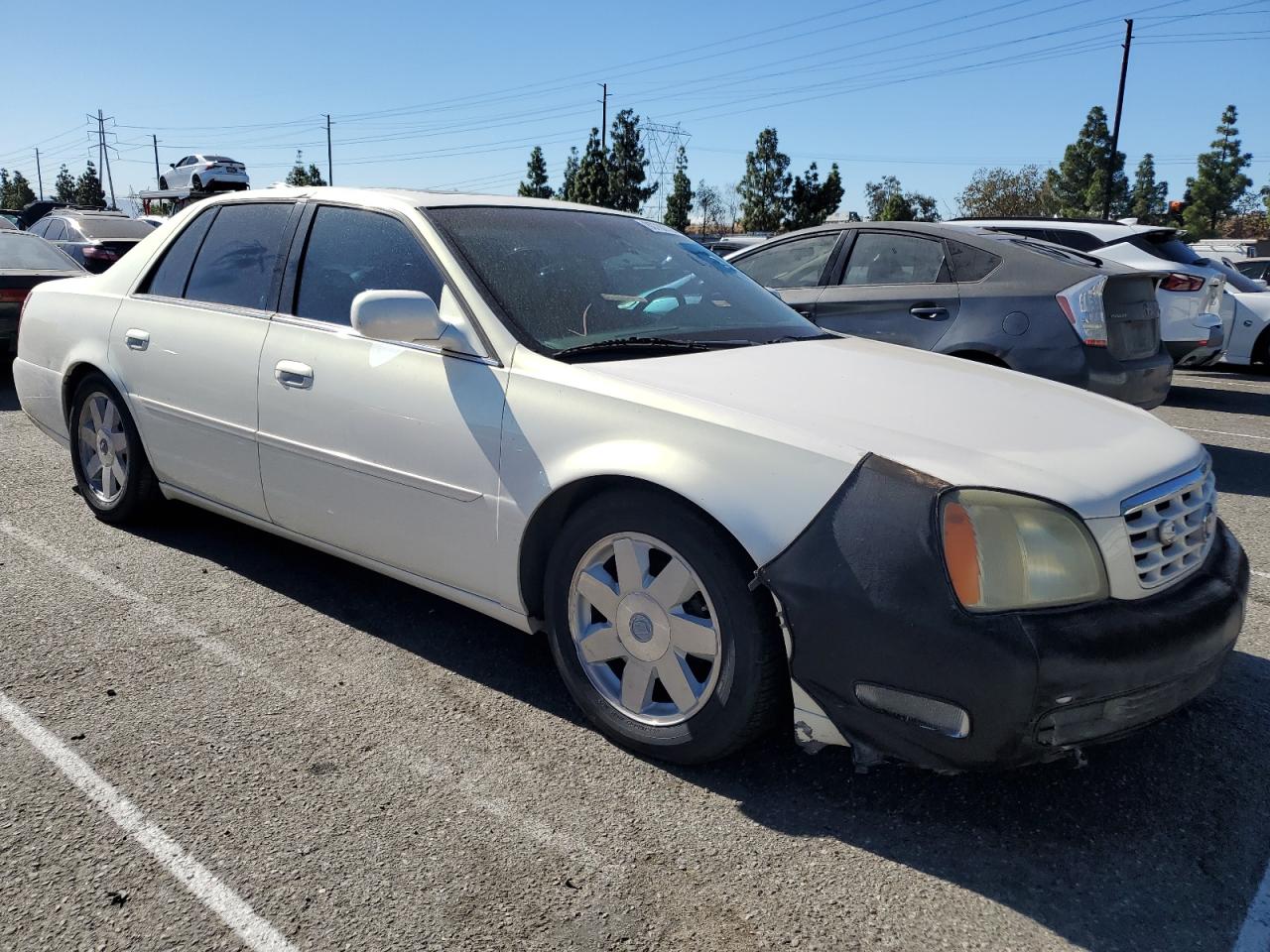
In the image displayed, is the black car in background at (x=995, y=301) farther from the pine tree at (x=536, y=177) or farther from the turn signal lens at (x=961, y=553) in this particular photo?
the pine tree at (x=536, y=177)

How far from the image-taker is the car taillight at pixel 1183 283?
871 centimetres

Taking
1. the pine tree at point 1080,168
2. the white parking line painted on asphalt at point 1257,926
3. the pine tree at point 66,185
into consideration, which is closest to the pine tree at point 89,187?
the pine tree at point 66,185

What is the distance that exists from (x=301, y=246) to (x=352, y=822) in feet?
7.44

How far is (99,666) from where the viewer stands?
11.1 feet

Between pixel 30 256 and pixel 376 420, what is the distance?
806 cm

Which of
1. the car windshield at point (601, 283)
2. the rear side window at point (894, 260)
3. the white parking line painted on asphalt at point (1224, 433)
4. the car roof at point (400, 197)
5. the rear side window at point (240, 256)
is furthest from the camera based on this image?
the white parking line painted on asphalt at point (1224, 433)

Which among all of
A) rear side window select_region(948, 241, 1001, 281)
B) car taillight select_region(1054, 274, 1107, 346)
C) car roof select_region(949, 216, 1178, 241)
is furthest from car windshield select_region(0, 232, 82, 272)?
car taillight select_region(1054, 274, 1107, 346)

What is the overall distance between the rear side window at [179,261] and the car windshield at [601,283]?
147cm

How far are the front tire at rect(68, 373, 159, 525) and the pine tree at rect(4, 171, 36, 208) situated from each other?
99.0 m

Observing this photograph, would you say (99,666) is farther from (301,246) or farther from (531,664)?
(301,246)

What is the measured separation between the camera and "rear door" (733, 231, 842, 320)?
7.19m

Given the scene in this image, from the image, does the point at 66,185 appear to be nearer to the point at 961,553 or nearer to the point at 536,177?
the point at 536,177

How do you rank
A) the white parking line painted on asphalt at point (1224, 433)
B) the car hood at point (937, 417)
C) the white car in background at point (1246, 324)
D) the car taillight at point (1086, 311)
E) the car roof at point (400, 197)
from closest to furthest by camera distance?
the car hood at point (937, 417) < the car roof at point (400, 197) < the car taillight at point (1086, 311) < the white parking line painted on asphalt at point (1224, 433) < the white car in background at point (1246, 324)

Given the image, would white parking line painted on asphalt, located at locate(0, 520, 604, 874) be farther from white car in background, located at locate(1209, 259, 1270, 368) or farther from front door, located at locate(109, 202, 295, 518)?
white car in background, located at locate(1209, 259, 1270, 368)
